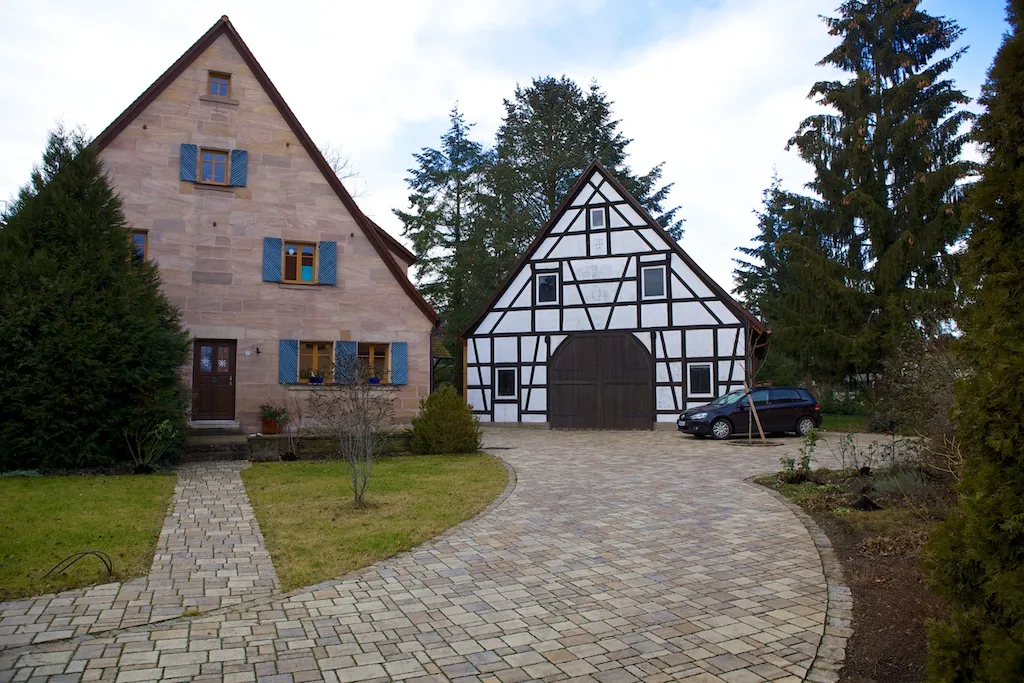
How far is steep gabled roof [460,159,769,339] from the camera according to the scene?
2211 cm

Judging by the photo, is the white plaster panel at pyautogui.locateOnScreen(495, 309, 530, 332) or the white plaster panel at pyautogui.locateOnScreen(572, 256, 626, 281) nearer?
the white plaster panel at pyautogui.locateOnScreen(572, 256, 626, 281)

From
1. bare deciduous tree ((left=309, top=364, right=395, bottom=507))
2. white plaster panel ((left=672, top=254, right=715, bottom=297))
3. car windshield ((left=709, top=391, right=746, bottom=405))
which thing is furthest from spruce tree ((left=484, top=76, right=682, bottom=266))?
bare deciduous tree ((left=309, top=364, right=395, bottom=507))

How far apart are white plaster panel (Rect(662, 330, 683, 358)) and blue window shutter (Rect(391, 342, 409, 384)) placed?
8932 mm

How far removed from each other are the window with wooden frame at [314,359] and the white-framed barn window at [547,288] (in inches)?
353

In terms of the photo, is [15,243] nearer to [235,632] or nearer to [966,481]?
[235,632]

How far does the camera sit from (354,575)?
5953mm

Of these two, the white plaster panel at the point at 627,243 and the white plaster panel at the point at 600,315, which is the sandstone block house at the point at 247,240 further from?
the white plaster panel at the point at 627,243

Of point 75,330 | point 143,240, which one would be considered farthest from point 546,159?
point 75,330

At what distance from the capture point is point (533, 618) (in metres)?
4.91

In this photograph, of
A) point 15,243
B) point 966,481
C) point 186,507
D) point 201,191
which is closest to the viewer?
point 966,481

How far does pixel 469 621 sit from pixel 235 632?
1.51 meters

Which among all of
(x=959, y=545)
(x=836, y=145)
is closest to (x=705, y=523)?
(x=959, y=545)

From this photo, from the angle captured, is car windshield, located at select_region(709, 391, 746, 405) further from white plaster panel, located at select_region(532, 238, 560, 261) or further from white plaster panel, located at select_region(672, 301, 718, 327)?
white plaster panel, located at select_region(532, 238, 560, 261)

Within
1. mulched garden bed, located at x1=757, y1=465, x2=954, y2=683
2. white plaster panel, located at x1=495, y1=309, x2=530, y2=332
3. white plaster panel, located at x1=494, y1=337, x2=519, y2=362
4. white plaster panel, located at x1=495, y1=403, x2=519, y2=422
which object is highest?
white plaster panel, located at x1=495, y1=309, x2=530, y2=332
